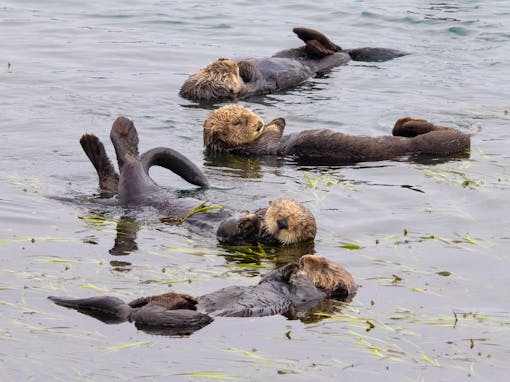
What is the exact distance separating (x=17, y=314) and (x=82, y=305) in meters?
0.35

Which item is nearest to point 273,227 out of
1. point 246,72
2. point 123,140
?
point 123,140

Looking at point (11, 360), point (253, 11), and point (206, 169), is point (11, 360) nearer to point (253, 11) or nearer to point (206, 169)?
point (206, 169)

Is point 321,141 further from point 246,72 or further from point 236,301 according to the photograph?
point 236,301

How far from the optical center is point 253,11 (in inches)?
699

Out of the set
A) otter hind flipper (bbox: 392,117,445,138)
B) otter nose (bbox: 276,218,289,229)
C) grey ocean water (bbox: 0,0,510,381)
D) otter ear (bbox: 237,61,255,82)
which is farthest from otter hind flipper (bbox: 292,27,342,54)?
otter nose (bbox: 276,218,289,229)

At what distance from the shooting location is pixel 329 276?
6.21 metres

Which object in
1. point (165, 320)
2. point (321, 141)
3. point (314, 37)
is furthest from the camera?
point (314, 37)

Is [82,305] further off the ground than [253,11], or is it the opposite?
[253,11]

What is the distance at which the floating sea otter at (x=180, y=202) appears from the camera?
23.7ft

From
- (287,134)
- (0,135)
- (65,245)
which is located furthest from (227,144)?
(65,245)

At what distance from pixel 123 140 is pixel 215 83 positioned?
14.0 feet

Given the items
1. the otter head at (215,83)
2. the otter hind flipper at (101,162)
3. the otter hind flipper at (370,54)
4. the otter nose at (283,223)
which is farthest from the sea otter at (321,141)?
the otter hind flipper at (370,54)

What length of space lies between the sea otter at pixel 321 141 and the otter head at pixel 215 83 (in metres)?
1.73

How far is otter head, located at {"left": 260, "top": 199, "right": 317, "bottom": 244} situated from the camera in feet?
23.8
